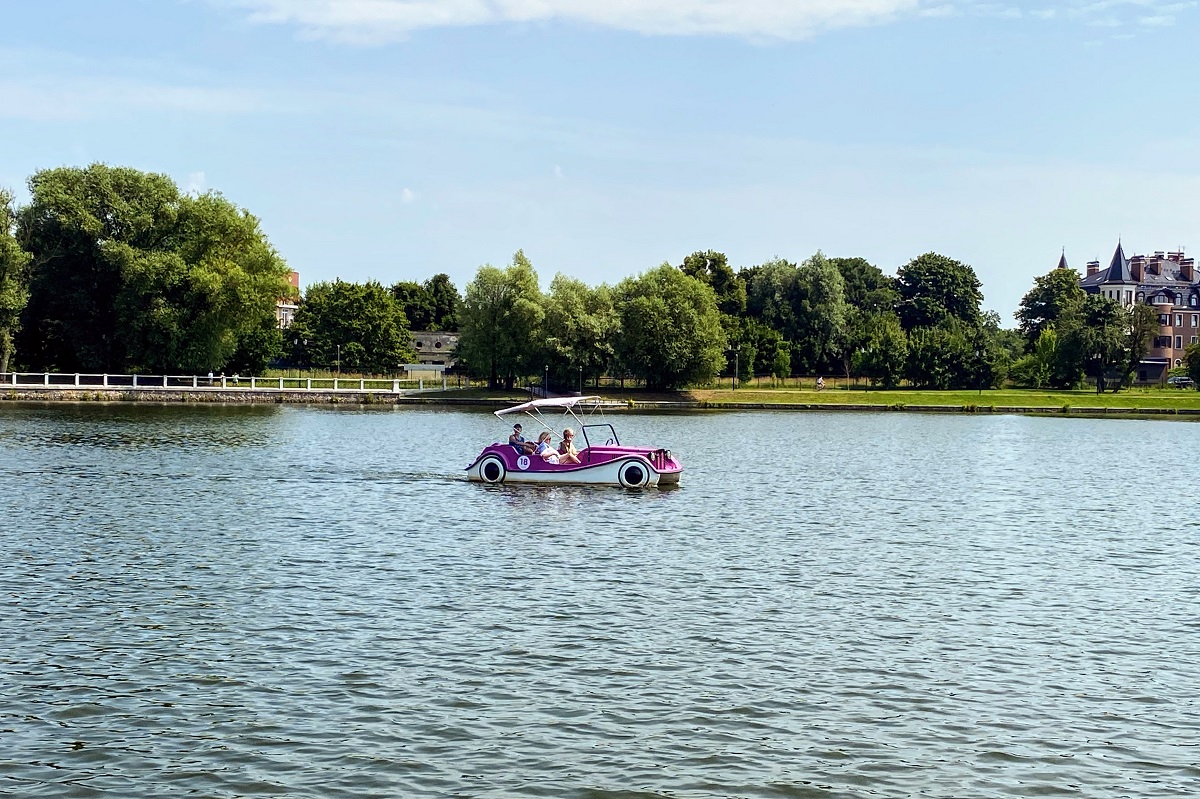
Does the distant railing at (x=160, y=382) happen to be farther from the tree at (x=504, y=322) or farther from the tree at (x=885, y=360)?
the tree at (x=885, y=360)

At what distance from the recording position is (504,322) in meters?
130

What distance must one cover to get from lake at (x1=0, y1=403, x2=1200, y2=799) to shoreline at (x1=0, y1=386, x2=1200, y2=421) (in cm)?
6835

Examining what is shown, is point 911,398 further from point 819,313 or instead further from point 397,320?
point 397,320

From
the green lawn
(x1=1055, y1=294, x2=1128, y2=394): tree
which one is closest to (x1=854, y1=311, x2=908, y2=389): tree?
the green lawn

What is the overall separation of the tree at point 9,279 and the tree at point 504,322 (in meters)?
42.7

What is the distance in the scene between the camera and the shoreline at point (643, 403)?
373 feet

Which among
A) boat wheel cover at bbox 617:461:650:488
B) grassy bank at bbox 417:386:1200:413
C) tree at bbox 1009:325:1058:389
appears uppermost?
tree at bbox 1009:325:1058:389

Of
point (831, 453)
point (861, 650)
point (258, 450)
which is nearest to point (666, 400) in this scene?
point (831, 453)

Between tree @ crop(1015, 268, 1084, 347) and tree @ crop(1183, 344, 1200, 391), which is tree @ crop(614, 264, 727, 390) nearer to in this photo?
tree @ crop(1183, 344, 1200, 391)

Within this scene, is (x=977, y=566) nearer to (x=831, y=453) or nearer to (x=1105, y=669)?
(x=1105, y=669)

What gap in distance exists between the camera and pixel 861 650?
2164 centimetres

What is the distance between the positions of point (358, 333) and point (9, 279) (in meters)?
62.0

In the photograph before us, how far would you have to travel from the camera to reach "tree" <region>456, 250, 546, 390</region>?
128 metres

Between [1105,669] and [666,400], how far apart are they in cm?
10886
